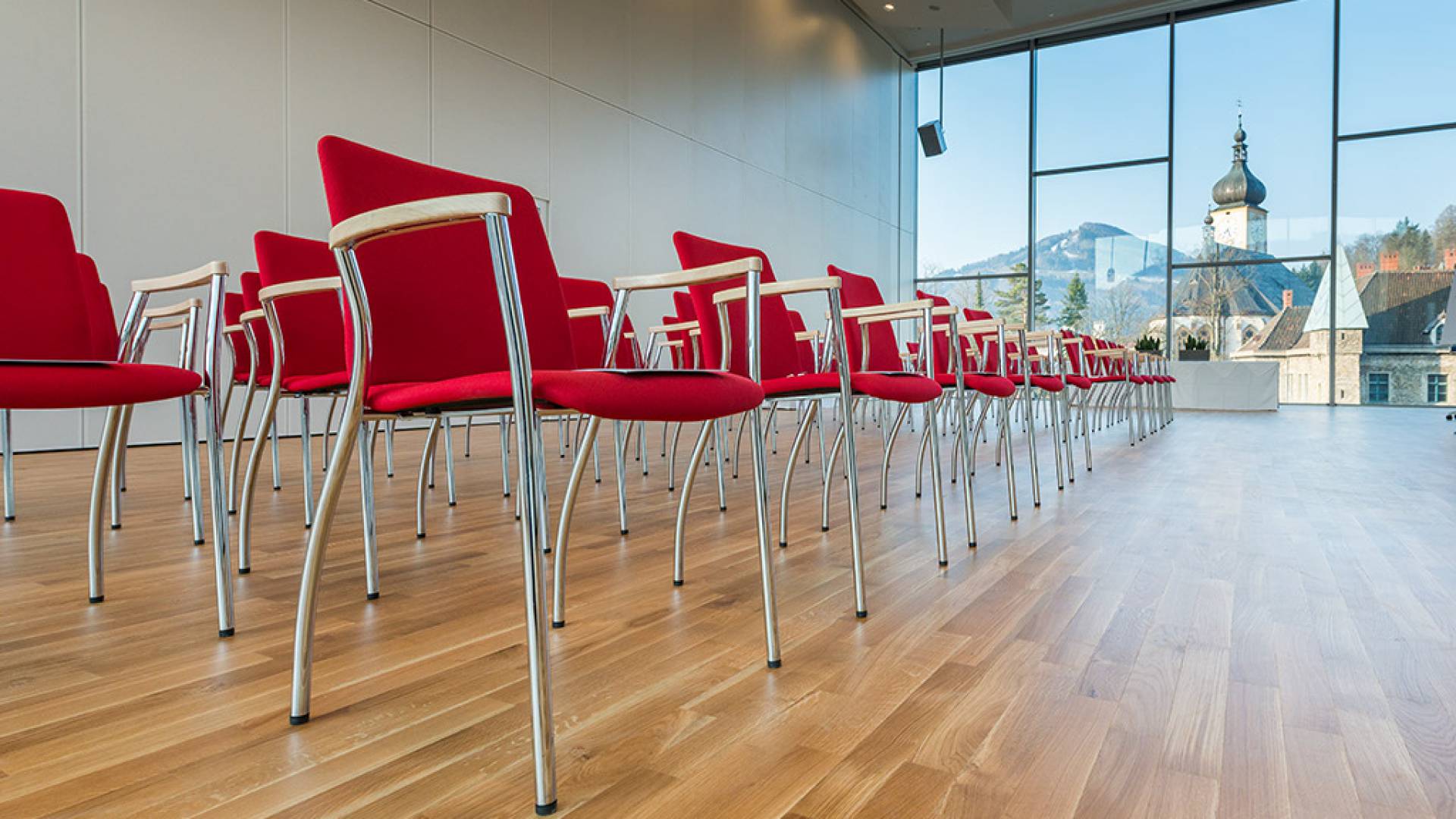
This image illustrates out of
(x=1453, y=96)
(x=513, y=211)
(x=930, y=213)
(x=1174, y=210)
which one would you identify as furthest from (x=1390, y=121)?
(x=513, y=211)

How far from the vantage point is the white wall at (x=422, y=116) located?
423 centimetres

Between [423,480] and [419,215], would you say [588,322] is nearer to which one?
[423,480]

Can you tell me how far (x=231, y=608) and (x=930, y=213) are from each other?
12.9 meters

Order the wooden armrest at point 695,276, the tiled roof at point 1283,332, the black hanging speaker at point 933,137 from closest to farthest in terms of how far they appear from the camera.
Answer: the wooden armrest at point 695,276, the tiled roof at point 1283,332, the black hanging speaker at point 933,137

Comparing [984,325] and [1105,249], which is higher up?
[1105,249]

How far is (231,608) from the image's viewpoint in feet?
4.74

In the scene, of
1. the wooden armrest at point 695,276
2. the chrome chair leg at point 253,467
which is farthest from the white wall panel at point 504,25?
the wooden armrest at point 695,276

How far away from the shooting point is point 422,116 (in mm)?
5711

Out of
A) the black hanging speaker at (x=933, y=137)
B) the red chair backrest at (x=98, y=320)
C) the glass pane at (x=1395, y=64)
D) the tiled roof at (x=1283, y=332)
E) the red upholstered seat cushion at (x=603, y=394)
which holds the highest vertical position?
the glass pane at (x=1395, y=64)

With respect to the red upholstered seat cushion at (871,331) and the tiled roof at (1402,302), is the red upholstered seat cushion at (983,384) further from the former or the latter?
the tiled roof at (1402,302)

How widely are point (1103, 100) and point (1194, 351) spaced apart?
3.89 meters

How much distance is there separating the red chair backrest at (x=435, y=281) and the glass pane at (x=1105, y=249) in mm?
11353

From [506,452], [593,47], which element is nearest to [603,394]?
Answer: [506,452]

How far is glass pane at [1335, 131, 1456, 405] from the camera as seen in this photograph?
387 inches
